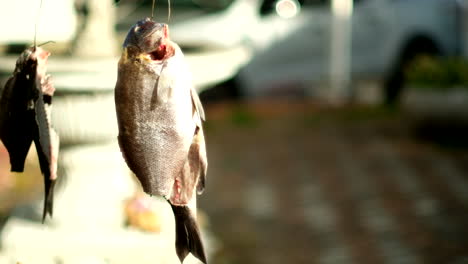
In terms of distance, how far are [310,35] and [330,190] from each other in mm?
3511

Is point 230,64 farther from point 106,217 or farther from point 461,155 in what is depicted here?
point 461,155

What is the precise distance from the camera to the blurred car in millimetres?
8586

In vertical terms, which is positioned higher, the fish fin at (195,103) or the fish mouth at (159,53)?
the fish mouth at (159,53)

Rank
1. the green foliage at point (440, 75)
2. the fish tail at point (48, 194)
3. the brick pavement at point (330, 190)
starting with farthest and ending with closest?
the green foliage at point (440, 75) → the brick pavement at point (330, 190) → the fish tail at point (48, 194)

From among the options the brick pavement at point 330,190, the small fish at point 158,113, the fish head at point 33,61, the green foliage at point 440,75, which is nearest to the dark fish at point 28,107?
the fish head at point 33,61

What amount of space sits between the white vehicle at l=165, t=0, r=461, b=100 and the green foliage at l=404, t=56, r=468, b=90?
5.62 ft

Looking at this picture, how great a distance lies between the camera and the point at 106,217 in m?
3.47

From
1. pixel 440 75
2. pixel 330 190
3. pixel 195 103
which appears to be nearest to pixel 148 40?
pixel 195 103

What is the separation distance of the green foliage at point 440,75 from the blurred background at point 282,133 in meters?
0.01

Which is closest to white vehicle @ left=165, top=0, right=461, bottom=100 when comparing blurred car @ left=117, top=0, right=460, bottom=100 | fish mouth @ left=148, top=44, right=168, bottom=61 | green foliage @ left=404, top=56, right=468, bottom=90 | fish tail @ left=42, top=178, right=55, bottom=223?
blurred car @ left=117, top=0, right=460, bottom=100

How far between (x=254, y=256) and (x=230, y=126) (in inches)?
143

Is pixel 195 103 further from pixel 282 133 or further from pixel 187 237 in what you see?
pixel 282 133

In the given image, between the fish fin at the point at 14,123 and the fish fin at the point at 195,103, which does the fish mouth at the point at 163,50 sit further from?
the fish fin at the point at 14,123

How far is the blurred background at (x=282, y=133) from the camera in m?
3.37
